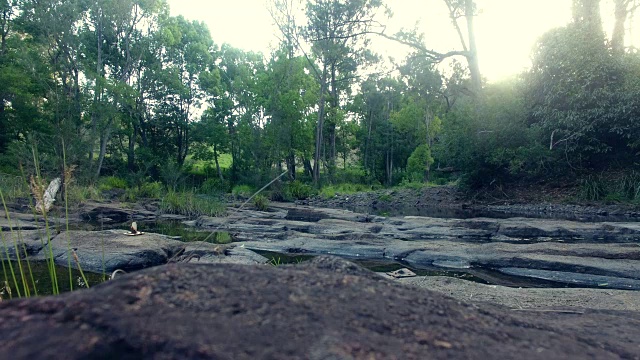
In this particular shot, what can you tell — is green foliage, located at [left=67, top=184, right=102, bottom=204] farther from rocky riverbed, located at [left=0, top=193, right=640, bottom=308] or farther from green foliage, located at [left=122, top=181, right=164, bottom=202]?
rocky riverbed, located at [left=0, top=193, right=640, bottom=308]

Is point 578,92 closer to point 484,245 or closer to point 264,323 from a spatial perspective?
point 484,245

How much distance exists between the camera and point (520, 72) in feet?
62.2

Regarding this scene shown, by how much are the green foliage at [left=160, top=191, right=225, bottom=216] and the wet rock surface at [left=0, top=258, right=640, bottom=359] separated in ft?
37.0

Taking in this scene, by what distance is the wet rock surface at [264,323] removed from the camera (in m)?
0.99

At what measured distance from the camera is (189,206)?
512 inches

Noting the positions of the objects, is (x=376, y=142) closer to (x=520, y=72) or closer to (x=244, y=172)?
(x=244, y=172)

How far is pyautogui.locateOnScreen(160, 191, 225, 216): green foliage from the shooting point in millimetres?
12539

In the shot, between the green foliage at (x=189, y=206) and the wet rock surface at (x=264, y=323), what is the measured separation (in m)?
11.3

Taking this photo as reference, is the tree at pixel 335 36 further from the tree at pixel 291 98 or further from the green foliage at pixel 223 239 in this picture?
the green foliage at pixel 223 239

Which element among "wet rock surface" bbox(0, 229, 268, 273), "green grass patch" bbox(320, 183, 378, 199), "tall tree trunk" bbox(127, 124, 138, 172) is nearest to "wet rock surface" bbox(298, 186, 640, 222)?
"green grass patch" bbox(320, 183, 378, 199)

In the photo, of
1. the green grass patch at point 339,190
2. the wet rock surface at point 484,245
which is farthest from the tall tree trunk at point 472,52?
the wet rock surface at point 484,245

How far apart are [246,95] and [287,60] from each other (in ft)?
15.4

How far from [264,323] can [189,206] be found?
12435 mm

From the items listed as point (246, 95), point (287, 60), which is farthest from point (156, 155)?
point (287, 60)
